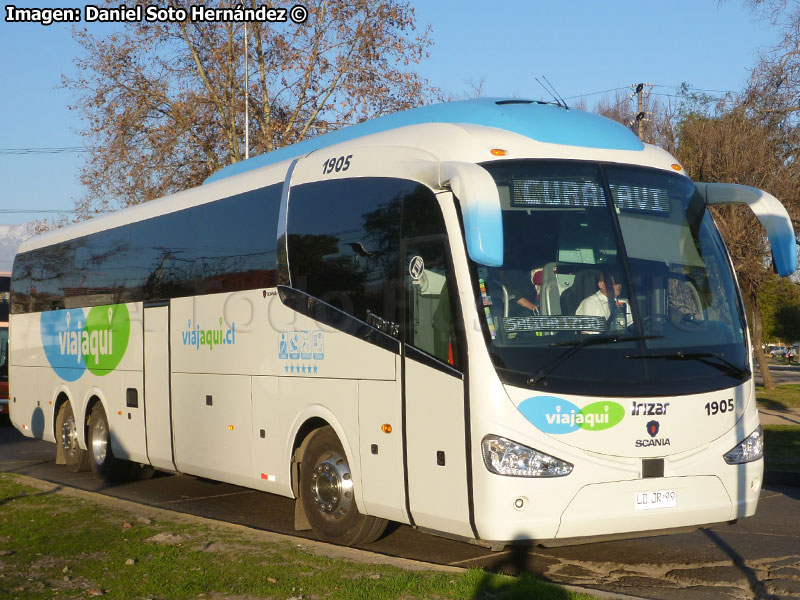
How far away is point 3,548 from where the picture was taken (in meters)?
8.52

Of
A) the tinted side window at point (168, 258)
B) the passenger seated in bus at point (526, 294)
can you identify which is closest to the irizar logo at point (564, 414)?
the passenger seated in bus at point (526, 294)

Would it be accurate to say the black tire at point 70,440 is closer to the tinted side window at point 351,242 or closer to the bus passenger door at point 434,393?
the tinted side window at point 351,242

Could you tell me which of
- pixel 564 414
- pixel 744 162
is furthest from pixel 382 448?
pixel 744 162

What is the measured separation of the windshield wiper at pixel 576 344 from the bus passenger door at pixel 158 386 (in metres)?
6.60

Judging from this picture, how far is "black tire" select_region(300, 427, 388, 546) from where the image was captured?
892 cm

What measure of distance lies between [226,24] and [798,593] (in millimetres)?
25603

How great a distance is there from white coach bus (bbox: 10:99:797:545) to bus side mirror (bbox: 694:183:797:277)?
19 mm

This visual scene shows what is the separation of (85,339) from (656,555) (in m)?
9.69

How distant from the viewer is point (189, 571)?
747 cm

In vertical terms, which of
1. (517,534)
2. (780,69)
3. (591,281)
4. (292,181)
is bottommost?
(517,534)

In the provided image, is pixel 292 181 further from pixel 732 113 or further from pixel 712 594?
pixel 732 113

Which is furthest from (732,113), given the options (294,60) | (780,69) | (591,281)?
(591,281)

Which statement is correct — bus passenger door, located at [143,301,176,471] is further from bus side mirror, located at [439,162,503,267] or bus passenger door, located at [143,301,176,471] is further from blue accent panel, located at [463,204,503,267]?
blue accent panel, located at [463,204,503,267]

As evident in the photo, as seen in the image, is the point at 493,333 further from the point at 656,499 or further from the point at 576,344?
the point at 656,499
